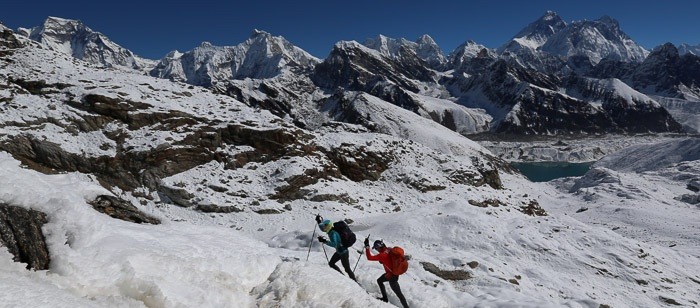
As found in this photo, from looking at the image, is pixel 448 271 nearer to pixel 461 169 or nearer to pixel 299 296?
pixel 299 296

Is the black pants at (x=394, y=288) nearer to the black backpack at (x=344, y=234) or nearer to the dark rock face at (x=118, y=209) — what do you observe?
the black backpack at (x=344, y=234)

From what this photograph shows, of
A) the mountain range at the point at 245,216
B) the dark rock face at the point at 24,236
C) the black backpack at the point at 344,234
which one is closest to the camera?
the dark rock face at the point at 24,236

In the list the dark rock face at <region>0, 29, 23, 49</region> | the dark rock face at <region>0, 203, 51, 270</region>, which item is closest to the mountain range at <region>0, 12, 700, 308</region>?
the dark rock face at <region>0, 203, 51, 270</region>

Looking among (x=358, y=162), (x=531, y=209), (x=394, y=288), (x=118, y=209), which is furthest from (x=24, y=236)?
(x=531, y=209)

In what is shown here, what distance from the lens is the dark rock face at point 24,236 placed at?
25.1 feet

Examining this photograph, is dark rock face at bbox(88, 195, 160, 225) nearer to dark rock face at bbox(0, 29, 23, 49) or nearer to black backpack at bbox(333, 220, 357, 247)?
black backpack at bbox(333, 220, 357, 247)

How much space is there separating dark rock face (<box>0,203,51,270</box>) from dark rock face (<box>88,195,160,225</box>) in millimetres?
3561

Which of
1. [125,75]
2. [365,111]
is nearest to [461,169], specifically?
[125,75]

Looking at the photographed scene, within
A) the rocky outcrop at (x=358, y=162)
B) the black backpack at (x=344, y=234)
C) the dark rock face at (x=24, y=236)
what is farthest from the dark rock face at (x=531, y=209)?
the dark rock face at (x=24, y=236)

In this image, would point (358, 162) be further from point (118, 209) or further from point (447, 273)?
point (118, 209)

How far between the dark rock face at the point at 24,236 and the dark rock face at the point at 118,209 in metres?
3.56

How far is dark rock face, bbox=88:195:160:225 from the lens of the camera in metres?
11.9

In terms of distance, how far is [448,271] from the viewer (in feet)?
59.7

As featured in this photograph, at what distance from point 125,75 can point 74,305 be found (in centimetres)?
4076
